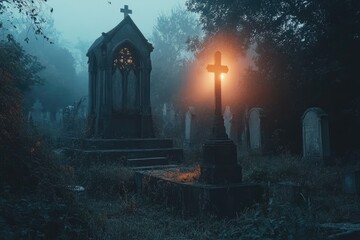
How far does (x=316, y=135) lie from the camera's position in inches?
486

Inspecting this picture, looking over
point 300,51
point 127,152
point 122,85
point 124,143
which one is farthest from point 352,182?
point 122,85

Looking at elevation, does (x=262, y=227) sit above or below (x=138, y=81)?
below

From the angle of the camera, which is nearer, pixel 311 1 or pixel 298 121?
pixel 311 1

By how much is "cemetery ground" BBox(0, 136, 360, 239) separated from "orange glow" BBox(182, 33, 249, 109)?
11.2 ft

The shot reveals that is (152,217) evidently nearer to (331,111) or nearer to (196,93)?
(331,111)

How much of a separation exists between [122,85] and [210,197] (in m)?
7.26

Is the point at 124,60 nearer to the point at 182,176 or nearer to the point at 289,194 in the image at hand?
the point at 182,176

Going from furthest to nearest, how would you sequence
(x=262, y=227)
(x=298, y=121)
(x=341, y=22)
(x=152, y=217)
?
(x=298, y=121) < (x=341, y=22) < (x=152, y=217) < (x=262, y=227)

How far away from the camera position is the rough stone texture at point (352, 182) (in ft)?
25.9

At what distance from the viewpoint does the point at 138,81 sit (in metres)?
12.4

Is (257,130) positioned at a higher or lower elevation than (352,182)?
higher

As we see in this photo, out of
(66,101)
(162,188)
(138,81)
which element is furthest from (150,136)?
(66,101)

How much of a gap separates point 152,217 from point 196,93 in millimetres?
22399

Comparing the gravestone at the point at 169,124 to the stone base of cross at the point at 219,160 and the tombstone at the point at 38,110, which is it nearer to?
the tombstone at the point at 38,110
